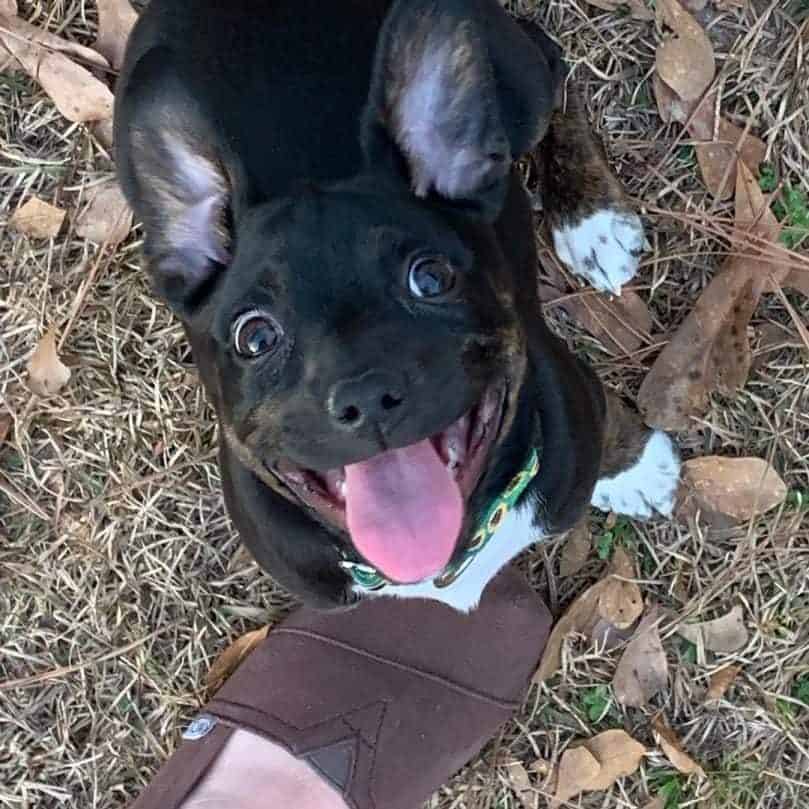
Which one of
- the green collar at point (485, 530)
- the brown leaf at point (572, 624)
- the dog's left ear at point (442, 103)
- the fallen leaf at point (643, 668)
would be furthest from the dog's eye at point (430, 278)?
the fallen leaf at point (643, 668)

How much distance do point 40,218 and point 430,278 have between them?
7.08ft

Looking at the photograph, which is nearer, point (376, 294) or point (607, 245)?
point (376, 294)

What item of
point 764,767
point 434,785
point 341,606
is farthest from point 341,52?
point 764,767

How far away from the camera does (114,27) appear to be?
455 cm

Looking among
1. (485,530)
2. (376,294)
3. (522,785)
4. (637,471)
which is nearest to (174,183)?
(376,294)

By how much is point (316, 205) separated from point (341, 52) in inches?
28.7

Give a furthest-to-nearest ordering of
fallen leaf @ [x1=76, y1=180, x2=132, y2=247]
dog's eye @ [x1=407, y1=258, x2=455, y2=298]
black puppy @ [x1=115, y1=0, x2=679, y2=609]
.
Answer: fallen leaf @ [x1=76, y1=180, x2=132, y2=247] < dog's eye @ [x1=407, y1=258, x2=455, y2=298] < black puppy @ [x1=115, y1=0, x2=679, y2=609]

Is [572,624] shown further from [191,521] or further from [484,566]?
[191,521]

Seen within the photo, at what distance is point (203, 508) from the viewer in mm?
4680

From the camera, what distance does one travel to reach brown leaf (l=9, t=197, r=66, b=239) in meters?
4.68

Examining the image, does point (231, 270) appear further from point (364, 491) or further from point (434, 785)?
point (434, 785)

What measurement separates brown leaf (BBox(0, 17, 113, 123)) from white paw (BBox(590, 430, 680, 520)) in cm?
209

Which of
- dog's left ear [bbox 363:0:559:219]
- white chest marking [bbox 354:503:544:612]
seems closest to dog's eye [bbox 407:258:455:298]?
dog's left ear [bbox 363:0:559:219]

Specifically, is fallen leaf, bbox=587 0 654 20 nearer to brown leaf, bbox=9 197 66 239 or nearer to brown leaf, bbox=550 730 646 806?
brown leaf, bbox=9 197 66 239
